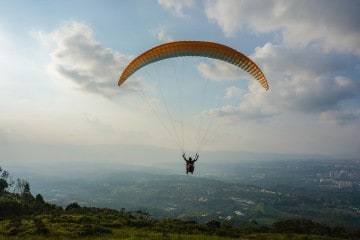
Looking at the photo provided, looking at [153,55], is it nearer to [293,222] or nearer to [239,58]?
[239,58]

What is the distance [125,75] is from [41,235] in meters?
16.1

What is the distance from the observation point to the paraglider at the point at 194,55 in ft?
82.1

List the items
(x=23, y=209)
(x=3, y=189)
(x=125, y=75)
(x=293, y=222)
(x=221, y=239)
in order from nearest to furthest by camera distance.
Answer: (x=125, y=75)
(x=221, y=239)
(x=23, y=209)
(x=293, y=222)
(x=3, y=189)

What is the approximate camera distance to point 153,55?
83.8ft

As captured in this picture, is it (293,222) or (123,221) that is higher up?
(123,221)

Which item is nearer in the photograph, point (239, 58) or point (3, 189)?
point (239, 58)

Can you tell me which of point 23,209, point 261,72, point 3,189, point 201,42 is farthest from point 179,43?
point 3,189

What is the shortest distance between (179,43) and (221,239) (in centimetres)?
1980

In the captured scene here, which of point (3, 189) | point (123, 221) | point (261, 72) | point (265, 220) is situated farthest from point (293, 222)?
point (265, 220)

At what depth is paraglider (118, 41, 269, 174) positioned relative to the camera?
2502 cm

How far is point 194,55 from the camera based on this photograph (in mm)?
26203

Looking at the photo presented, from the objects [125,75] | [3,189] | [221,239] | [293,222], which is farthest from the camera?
[3,189]

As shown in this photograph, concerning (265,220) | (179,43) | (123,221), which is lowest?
(265,220)

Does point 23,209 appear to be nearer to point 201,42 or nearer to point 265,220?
point 201,42
